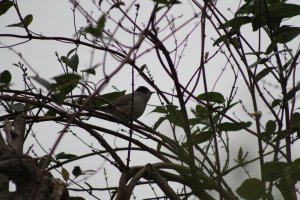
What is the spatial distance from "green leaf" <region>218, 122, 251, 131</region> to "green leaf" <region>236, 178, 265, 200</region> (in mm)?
557

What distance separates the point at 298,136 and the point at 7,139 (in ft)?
4.39

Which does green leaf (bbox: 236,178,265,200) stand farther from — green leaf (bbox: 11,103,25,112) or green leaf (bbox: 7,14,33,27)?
green leaf (bbox: 7,14,33,27)

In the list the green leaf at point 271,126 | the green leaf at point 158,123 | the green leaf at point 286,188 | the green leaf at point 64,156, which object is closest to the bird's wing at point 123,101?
the green leaf at point 158,123

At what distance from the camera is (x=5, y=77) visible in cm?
256

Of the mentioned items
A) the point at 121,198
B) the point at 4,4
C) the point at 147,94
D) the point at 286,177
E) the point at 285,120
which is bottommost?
the point at 286,177

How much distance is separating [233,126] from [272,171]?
22.3 inches

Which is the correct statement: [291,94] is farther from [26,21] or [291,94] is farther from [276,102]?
[26,21]

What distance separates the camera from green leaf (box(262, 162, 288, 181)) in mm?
2004

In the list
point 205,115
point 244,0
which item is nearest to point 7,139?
point 205,115

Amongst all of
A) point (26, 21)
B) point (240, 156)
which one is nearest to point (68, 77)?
point (26, 21)

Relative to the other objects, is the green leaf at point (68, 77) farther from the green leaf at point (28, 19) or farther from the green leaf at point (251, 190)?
the green leaf at point (251, 190)

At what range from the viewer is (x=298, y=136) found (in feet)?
8.12

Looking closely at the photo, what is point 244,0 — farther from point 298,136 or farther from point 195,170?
point 195,170

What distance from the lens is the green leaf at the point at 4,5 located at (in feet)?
8.57
